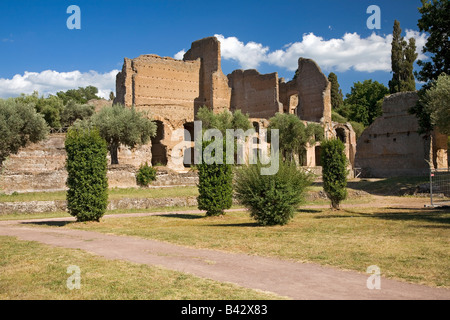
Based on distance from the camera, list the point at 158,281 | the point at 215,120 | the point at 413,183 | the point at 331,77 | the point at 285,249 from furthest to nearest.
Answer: the point at 331,77
the point at 215,120
the point at 413,183
the point at 285,249
the point at 158,281

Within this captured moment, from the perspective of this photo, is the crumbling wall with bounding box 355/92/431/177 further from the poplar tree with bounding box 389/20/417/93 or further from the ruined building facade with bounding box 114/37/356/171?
the poplar tree with bounding box 389/20/417/93

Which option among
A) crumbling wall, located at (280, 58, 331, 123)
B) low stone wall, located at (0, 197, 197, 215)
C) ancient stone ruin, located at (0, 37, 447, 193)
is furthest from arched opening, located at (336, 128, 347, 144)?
low stone wall, located at (0, 197, 197, 215)

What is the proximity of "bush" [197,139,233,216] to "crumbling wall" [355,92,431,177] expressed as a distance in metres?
20.7

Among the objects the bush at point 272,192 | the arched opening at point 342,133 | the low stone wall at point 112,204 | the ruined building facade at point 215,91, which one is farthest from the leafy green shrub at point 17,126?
the arched opening at point 342,133

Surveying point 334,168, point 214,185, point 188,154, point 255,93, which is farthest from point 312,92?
point 214,185

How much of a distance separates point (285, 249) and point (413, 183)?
66.5ft

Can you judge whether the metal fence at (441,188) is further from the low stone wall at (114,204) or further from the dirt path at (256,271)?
the dirt path at (256,271)

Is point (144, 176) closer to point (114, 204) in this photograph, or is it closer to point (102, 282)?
point (114, 204)

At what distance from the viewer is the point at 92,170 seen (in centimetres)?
1366

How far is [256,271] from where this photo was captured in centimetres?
615

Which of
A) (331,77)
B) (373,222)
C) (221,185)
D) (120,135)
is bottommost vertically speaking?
(373,222)

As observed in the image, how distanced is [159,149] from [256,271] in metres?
32.9

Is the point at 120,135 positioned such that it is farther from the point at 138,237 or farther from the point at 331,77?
the point at 331,77
